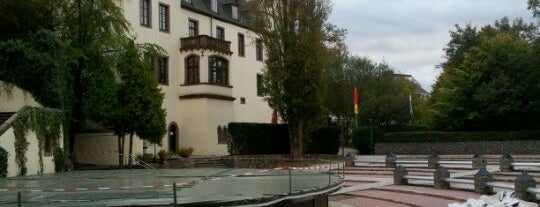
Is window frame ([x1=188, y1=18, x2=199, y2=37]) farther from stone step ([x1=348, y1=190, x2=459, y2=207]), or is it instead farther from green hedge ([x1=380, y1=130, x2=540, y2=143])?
stone step ([x1=348, y1=190, x2=459, y2=207])

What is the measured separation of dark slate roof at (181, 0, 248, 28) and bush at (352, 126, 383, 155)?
10976mm

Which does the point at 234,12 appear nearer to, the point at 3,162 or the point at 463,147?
the point at 463,147

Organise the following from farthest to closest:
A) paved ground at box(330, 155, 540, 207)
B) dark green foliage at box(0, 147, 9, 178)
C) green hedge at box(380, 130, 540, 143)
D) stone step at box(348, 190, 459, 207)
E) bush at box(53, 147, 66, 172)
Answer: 1. green hedge at box(380, 130, 540, 143)
2. bush at box(53, 147, 66, 172)
3. dark green foliage at box(0, 147, 9, 178)
4. paved ground at box(330, 155, 540, 207)
5. stone step at box(348, 190, 459, 207)

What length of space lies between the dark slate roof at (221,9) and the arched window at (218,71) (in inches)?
139

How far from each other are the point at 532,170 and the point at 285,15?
56.0ft

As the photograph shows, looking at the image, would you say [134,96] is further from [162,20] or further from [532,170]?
[532,170]

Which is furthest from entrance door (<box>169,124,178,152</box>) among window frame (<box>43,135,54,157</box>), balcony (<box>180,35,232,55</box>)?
window frame (<box>43,135,54,157</box>)

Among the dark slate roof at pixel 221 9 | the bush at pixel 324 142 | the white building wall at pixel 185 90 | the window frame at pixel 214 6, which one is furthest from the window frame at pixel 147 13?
the bush at pixel 324 142

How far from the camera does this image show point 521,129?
40406 mm

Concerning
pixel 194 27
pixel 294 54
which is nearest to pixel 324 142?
pixel 294 54

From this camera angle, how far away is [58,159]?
91.1 ft

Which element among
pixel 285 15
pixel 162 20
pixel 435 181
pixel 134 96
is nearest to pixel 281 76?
pixel 285 15

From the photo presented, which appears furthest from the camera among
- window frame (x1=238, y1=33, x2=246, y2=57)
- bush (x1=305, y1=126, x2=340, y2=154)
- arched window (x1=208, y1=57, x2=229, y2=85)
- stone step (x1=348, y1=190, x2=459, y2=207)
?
window frame (x1=238, y1=33, x2=246, y2=57)

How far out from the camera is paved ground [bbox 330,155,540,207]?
59.6ft
